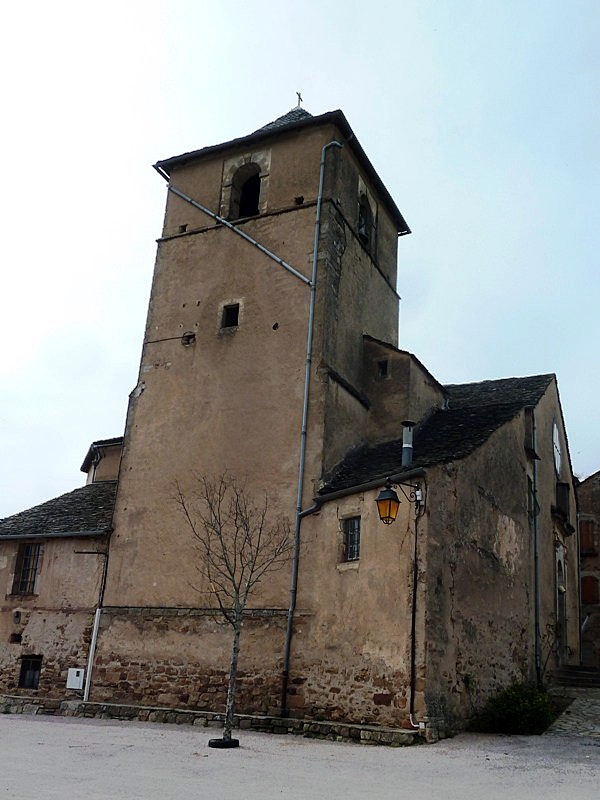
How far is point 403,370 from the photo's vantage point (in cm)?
1900

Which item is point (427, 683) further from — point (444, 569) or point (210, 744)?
point (210, 744)

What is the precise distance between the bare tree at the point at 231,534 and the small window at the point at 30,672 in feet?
15.5

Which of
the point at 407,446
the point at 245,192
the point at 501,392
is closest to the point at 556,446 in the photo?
the point at 501,392

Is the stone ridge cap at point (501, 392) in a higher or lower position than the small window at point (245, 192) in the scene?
lower

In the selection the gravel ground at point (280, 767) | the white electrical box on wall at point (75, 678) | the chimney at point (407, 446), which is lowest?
the gravel ground at point (280, 767)

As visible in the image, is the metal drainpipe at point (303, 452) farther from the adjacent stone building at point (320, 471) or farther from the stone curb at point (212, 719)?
the stone curb at point (212, 719)

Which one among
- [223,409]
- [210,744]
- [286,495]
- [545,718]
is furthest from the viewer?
[223,409]

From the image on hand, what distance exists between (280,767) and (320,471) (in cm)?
737

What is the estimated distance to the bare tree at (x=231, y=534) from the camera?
1642 centimetres

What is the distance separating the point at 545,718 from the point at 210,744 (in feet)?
20.5

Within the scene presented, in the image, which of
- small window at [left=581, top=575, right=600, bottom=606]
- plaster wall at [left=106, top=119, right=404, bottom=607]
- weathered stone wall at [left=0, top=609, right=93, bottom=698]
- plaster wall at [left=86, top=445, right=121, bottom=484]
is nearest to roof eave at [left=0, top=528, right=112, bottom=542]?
plaster wall at [left=106, top=119, right=404, bottom=607]

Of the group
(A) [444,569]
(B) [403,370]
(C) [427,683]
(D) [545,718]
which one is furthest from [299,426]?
(D) [545,718]

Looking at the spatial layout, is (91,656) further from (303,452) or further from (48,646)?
(303,452)

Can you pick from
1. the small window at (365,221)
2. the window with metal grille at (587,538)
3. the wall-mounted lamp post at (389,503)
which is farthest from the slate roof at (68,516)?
the window with metal grille at (587,538)
